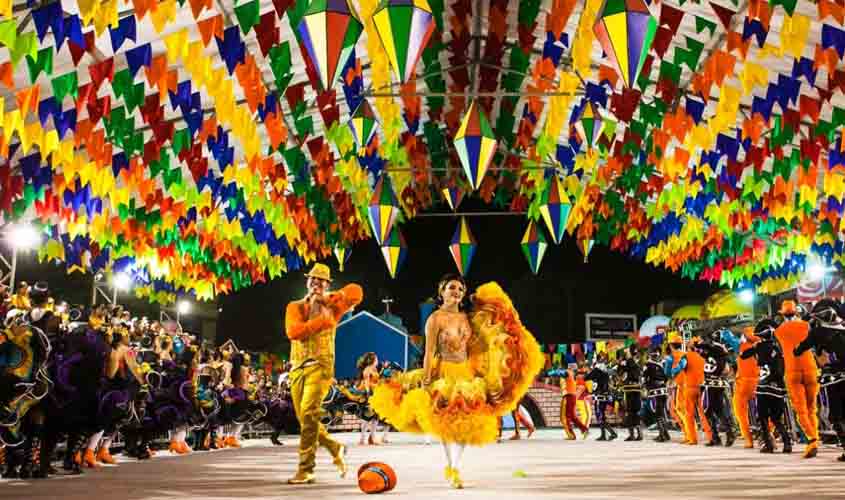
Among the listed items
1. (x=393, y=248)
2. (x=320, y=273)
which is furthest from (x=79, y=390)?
(x=393, y=248)

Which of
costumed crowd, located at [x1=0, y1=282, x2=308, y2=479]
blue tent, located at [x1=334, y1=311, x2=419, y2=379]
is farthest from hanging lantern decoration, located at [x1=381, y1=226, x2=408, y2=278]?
blue tent, located at [x1=334, y1=311, x2=419, y2=379]

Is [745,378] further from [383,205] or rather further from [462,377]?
[462,377]

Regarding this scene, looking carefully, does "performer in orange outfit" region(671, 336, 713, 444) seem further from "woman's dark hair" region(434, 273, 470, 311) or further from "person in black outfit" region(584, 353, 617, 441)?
"woman's dark hair" region(434, 273, 470, 311)

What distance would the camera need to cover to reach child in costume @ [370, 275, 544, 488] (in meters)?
4.73

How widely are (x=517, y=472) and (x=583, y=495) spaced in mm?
1538

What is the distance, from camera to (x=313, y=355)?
5.23 m

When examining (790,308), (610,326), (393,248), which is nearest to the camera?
(790,308)

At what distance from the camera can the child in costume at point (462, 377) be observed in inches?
186

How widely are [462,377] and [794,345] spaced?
4562 millimetres

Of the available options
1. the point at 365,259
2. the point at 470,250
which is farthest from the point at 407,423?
the point at 365,259

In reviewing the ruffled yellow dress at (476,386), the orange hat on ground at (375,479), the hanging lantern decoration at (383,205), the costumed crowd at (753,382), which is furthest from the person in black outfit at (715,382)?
the orange hat on ground at (375,479)

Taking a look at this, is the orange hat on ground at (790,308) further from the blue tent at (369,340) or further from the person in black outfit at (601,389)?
the blue tent at (369,340)

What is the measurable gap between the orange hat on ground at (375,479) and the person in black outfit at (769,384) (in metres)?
5.54

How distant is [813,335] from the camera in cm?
713
